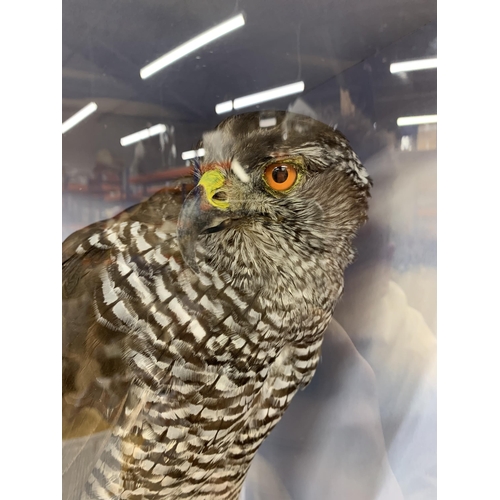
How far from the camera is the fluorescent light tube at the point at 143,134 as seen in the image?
31.5 inches

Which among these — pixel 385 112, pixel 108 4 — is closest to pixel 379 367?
pixel 385 112

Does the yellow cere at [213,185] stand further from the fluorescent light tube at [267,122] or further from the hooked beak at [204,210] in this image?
the fluorescent light tube at [267,122]

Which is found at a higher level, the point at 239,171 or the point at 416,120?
the point at 416,120

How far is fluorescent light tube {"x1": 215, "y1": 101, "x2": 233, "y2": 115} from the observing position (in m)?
0.83

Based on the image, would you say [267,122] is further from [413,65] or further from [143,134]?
[413,65]

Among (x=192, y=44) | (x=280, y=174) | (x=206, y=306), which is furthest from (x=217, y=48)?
(x=206, y=306)

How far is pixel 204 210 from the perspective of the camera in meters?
0.81

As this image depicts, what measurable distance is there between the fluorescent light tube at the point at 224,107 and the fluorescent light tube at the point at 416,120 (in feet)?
1.27

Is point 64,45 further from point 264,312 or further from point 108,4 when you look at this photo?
point 264,312

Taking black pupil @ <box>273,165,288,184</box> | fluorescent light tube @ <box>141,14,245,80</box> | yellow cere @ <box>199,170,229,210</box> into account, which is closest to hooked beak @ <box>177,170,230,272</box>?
yellow cere @ <box>199,170,229,210</box>

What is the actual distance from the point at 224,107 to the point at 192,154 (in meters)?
0.11

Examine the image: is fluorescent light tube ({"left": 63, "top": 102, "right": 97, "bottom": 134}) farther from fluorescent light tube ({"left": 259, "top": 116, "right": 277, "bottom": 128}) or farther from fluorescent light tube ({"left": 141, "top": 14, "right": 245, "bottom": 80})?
fluorescent light tube ({"left": 259, "top": 116, "right": 277, "bottom": 128})

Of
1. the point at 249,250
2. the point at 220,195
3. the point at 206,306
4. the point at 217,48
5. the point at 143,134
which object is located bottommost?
the point at 206,306
